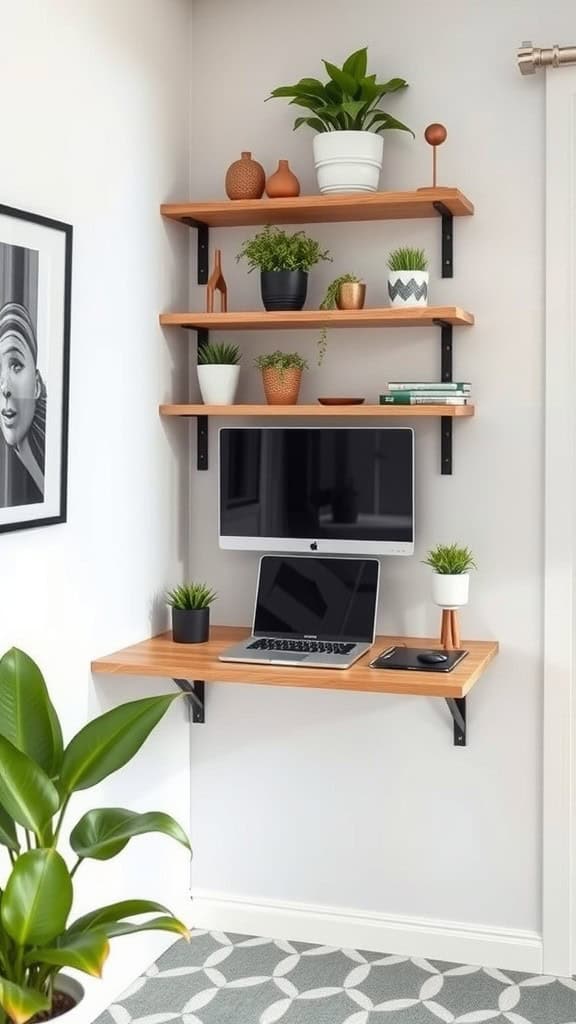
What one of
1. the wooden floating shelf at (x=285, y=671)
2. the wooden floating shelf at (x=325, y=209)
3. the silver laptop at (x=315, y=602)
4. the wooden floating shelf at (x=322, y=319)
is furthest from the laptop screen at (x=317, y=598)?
the wooden floating shelf at (x=325, y=209)

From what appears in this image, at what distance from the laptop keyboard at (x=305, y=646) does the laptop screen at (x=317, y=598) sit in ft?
0.25

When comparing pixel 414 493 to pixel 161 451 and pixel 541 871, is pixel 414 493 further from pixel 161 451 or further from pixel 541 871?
pixel 541 871

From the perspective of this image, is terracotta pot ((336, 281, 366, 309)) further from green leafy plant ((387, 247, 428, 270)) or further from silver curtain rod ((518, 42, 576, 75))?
silver curtain rod ((518, 42, 576, 75))

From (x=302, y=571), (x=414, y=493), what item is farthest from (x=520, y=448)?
(x=302, y=571)

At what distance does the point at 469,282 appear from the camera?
3.04 meters

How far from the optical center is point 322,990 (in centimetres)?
291

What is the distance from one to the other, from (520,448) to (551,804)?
908mm

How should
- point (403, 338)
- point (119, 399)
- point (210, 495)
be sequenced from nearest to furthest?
point (119, 399), point (403, 338), point (210, 495)

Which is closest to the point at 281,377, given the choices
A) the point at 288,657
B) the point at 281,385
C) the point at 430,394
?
the point at 281,385

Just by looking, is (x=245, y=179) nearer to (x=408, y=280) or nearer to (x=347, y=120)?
(x=347, y=120)

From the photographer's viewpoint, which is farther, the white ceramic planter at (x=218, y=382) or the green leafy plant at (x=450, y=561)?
the white ceramic planter at (x=218, y=382)

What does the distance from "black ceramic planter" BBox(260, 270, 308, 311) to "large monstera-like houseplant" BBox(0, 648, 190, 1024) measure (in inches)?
49.2

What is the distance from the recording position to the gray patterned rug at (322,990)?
277 centimetres

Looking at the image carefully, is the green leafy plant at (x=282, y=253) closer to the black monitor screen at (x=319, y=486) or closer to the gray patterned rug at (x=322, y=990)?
the black monitor screen at (x=319, y=486)
